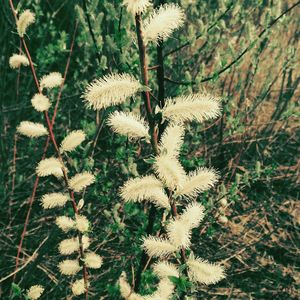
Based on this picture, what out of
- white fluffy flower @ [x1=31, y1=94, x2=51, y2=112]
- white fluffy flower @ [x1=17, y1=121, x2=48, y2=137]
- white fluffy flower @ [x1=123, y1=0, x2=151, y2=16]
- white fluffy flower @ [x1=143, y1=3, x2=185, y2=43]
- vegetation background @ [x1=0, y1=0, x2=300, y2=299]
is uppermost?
→ white fluffy flower @ [x1=123, y1=0, x2=151, y2=16]

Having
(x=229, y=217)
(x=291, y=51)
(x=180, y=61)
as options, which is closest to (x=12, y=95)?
(x=180, y=61)

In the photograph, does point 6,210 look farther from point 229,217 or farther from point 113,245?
point 229,217

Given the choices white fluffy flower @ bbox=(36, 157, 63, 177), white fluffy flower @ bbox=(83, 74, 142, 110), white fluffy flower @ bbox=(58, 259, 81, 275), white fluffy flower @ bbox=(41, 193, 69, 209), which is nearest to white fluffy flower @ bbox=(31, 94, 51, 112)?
white fluffy flower @ bbox=(36, 157, 63, 177)

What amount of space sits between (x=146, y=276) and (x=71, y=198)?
1.45ft

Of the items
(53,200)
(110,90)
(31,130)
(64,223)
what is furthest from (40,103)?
(110,90)

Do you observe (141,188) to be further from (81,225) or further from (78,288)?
(78,288)

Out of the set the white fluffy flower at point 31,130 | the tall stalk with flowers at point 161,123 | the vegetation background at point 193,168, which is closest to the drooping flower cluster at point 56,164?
the white fluffy flower at point 31,130

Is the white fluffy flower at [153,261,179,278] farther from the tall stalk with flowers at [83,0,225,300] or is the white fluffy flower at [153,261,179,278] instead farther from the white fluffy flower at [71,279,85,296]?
the white fluffy flower at [71,279,85,296]

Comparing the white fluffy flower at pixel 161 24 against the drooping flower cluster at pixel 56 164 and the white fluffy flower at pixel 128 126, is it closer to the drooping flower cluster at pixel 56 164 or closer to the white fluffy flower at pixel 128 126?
the white fluffy flower at pixel 128 126

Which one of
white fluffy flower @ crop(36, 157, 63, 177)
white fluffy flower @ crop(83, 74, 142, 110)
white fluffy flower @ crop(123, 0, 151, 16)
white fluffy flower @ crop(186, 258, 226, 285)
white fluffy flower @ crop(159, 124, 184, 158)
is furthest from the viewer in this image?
white fluffy flower @ crop(36, 157, 63, 177)

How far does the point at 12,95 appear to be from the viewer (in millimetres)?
3395

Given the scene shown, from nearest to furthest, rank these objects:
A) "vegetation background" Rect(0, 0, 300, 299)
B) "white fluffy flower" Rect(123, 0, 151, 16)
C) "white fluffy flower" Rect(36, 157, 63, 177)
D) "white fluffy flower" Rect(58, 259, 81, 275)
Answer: "white fluffy flower" Rect(123, 0, 151, 16), "white fluffy flower" Rect(36, 157, 63, 177), "white fluffy flower" Rect(58, 259, 81, 275), "vegetation background" Rect(0, 0, 300, 299)

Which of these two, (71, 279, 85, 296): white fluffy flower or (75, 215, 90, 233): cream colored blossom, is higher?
(75, 215, 90, 233): cream colored blossom

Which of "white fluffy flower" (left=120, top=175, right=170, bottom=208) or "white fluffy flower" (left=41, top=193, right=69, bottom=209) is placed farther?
"white fluffy flower" (left=41, top=193, right=69, bottom=209)
